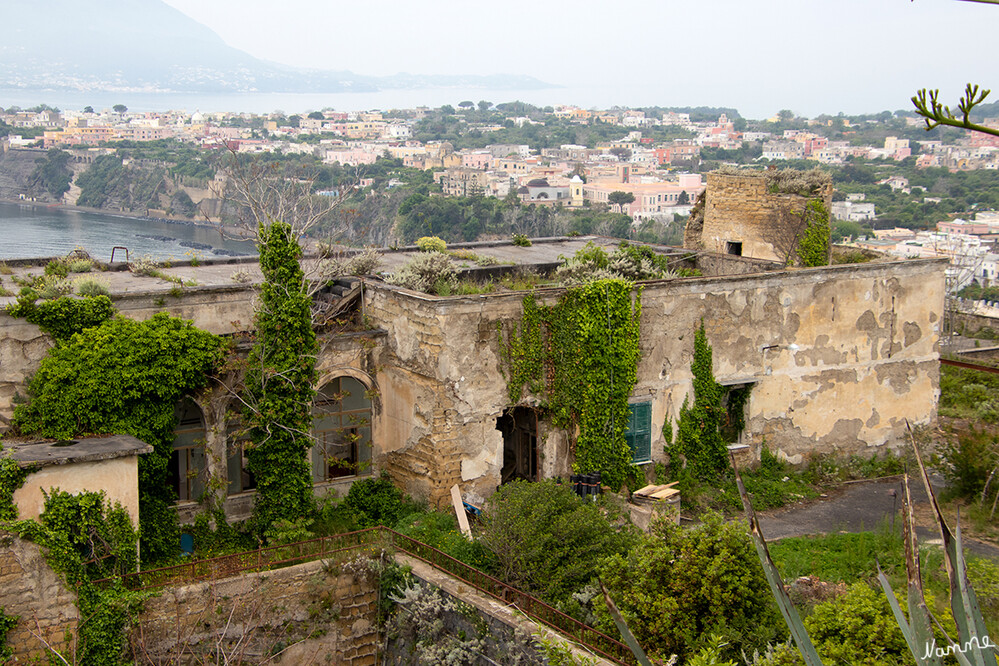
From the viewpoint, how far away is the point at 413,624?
12859mm

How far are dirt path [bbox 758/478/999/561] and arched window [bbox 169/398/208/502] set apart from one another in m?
8.47

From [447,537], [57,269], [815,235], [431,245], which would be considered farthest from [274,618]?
[815,235]

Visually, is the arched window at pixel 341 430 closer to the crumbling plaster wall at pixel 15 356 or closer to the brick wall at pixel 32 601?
the crumbling plaster wall at pixel 15 356

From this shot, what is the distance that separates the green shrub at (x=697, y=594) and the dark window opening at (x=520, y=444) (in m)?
5.21

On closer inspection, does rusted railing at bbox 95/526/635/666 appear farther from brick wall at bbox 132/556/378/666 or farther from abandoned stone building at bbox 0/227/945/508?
abandoned stone building at bbox 0/227/945/508

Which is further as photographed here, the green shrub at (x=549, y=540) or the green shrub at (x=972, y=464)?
the green shrub at (x=972, y=464)

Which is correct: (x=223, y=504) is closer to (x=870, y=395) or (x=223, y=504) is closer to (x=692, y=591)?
(x=692, y=591)

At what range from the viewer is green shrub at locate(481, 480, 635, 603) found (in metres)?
12.1

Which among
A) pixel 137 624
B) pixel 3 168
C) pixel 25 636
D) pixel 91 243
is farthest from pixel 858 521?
pixel 3 168

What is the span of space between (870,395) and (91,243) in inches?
2490

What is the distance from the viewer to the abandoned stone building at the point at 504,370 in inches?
571

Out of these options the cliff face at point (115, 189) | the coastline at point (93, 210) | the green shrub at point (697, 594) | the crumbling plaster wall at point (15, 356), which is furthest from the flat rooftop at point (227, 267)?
the cliff face at point (115, 189)

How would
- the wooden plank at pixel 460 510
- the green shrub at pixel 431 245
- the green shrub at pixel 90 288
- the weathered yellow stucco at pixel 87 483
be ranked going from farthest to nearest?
the green shrub at pixel 431 245
the green shrub at pixel 90 288
the wooden plank at pixel 460 510
the weathered yellow stucco at pixel 87 483

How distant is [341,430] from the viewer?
1543cm
